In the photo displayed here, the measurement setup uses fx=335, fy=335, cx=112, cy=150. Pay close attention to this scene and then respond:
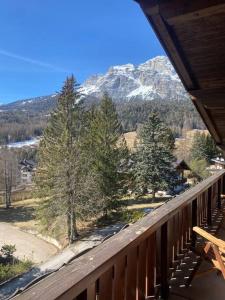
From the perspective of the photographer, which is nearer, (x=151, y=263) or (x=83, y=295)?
(x=83, y=295)

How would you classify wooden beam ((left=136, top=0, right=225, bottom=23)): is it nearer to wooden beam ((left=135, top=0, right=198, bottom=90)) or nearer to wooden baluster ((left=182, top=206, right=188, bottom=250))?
wooden beam ((left=135, top=0, right=198, bottom=90))

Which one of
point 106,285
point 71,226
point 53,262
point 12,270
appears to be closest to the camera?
point 106,285

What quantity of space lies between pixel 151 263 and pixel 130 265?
21.8 inches

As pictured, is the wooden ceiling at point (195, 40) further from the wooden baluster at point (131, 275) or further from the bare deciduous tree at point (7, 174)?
the bare deciduous tree at point (7, 174)

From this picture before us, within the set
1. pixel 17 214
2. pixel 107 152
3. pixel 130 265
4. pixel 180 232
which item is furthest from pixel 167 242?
pixel 17 214

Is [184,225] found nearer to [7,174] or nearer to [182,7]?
[182,7]

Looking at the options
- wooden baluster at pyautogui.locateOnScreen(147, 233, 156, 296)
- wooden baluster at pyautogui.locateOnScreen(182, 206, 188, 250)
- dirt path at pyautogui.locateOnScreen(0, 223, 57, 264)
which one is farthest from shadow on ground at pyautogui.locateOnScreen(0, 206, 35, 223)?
wooden baluster at pyautogui.locateOnScreen(147, 233, 156, 296)

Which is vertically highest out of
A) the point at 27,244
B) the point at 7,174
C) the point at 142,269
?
the point at 142,269

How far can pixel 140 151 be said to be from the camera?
A: 3014cm

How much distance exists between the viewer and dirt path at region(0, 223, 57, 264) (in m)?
19.3

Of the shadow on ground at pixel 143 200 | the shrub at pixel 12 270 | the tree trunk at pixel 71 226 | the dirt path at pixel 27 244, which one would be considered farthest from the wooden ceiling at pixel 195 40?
the shadow on ground at pixel 143 200

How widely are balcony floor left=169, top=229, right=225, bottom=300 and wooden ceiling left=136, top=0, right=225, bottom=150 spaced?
65.1 inches

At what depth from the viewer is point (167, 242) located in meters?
2.77

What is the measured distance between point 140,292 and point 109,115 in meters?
26.5
